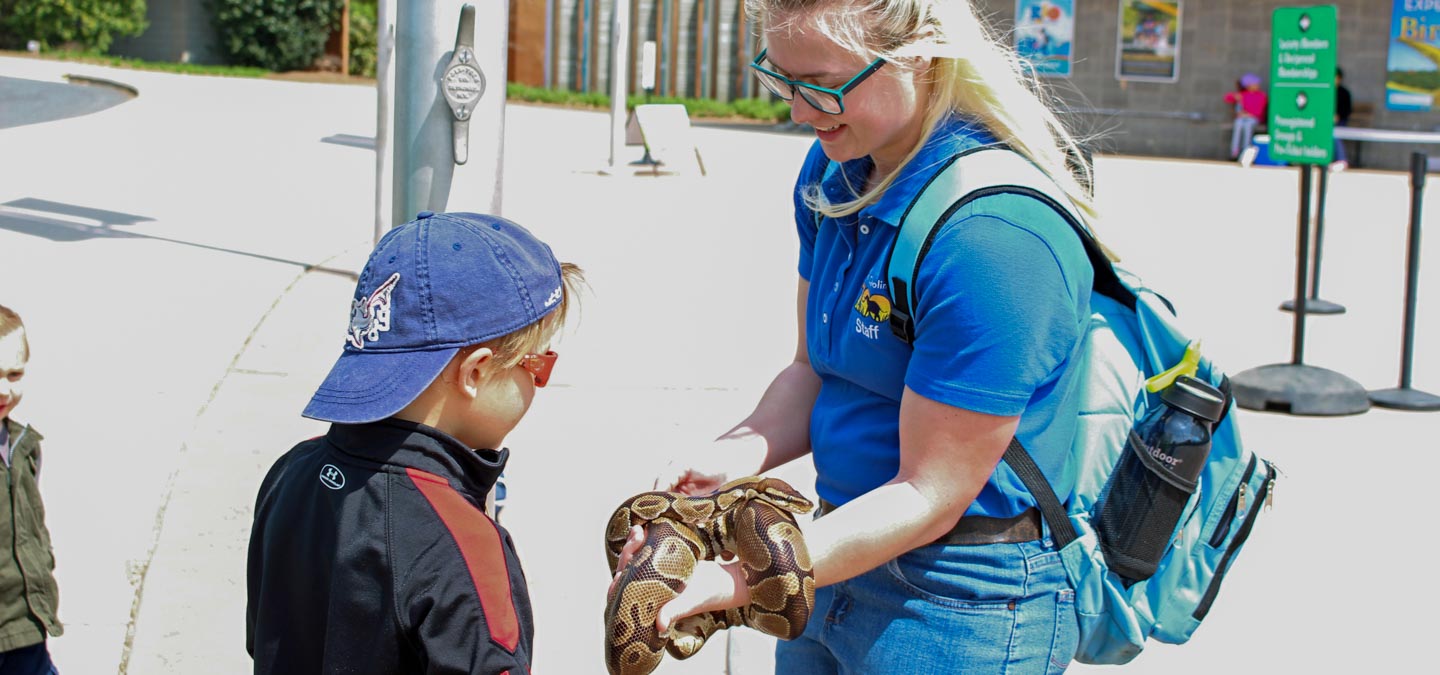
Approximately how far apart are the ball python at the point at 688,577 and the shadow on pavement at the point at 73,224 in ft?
20.5

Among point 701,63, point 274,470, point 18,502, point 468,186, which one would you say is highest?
point 701,63

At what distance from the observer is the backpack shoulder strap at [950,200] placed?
2.15 m

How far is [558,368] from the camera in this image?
7.12 m

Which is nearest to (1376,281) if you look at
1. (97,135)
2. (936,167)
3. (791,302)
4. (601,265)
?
(791,302)

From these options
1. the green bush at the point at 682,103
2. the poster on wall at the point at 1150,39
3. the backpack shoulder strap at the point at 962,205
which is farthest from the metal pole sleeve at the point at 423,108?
the poster on wall at the point at 1150,39

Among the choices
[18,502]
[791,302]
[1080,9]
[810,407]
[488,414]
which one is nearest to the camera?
[488,414]

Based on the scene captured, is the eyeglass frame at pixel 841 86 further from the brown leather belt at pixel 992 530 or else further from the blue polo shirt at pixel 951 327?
the brown leather belt at pixel 992 530

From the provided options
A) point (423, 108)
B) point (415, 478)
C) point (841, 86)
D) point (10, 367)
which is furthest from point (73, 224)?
point (841, 86)

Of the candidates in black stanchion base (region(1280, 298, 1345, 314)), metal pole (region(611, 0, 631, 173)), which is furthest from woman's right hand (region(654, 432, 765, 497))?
metal pole (region(611, 0, 631, 173))

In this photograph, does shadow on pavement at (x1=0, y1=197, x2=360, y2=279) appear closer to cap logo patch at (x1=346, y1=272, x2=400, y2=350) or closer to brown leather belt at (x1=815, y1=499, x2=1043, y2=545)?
cap logo patch at (x1=346, y1=272, x2=400, y2=350)

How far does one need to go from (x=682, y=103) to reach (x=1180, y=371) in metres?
22.4

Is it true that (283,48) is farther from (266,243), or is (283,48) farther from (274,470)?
(274,470)

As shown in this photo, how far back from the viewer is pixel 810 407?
2.74 meters

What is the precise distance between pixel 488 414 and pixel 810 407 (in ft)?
2.50
